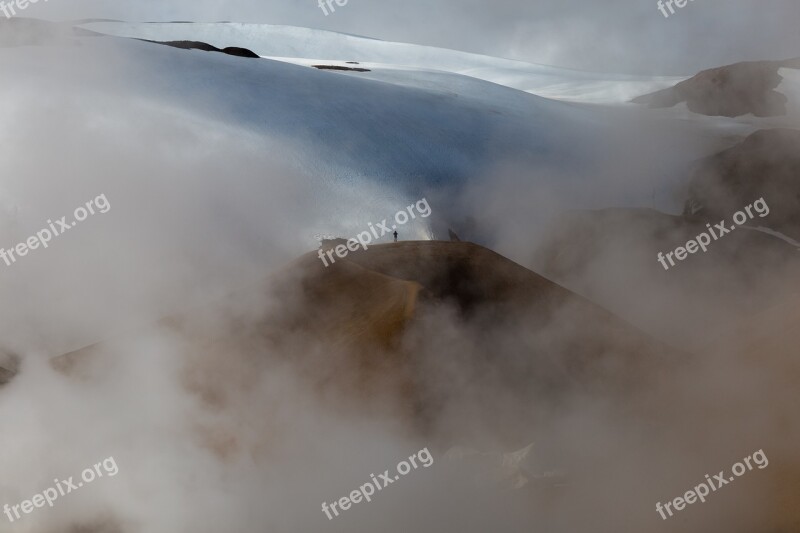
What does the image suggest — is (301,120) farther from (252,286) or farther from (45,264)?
(252,286)

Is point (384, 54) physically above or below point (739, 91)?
above

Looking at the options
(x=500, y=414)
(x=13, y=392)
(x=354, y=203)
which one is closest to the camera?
(x=13, y=392)

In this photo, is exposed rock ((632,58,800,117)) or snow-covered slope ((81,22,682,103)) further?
snow-covered slope ((81,22,682,103))

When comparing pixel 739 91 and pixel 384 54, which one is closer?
pixel 739 91

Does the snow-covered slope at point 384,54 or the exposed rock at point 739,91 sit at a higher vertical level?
the snow-covered slope at point 384,54

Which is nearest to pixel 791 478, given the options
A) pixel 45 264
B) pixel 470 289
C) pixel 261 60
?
pixel 470 289

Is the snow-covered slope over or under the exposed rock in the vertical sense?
over

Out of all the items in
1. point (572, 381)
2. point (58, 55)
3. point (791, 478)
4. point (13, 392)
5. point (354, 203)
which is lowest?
point (791, 478)

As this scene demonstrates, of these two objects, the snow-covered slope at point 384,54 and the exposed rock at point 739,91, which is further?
the snow-covered slope at point 384,54
